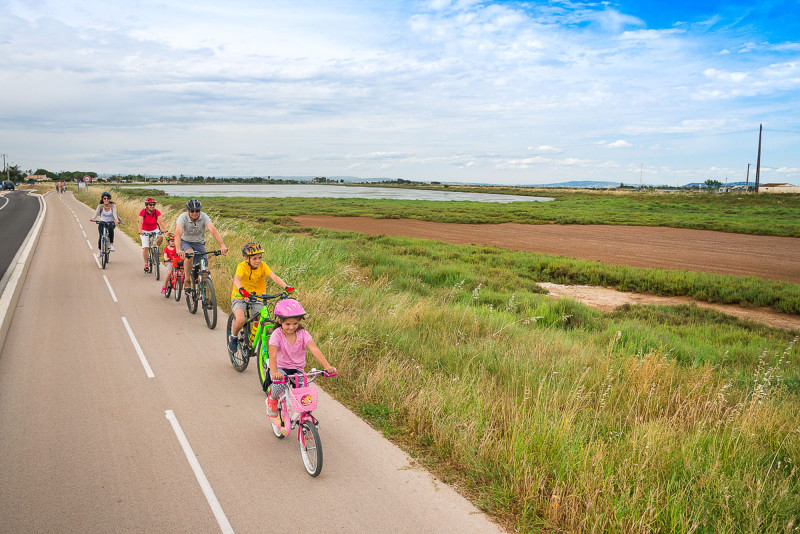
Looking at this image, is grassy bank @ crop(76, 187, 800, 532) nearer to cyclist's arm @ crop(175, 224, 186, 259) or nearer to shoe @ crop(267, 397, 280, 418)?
shoe @ crop(267, 397, 280, 418)

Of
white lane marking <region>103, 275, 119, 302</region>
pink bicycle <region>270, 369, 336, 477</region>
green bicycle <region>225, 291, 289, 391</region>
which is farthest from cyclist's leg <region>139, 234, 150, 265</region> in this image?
pink bicycle <region>270, 369, 336, 477</region>

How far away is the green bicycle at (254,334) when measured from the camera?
6.47 metres

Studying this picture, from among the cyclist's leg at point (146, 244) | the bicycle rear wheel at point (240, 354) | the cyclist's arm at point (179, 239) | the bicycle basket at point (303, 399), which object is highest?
the cyclist's arm at point (179, 239)

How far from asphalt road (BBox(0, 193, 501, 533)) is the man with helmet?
90.0 inches

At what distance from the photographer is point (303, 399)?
15.7 feet

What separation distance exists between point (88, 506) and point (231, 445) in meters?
1.39

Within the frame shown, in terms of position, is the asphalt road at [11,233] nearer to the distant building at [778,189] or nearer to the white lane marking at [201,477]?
the white lane marking at [201,477]

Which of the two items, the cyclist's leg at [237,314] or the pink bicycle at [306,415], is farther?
the cyclist's leg at [237,314]

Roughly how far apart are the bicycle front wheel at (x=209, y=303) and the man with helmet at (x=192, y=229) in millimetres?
735

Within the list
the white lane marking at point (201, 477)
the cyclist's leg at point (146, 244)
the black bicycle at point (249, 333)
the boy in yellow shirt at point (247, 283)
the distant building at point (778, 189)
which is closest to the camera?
the white lane marking at point (201, 477)

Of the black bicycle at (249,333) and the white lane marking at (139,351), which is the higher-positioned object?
the black bicycle at (249,333)

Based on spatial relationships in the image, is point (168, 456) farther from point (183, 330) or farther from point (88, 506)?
point (183, 330)

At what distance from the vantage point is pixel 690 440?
5.14 meters

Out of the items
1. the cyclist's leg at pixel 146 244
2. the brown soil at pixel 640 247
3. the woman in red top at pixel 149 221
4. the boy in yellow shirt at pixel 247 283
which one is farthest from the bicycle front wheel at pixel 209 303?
the brown soil at pixel 640 247
